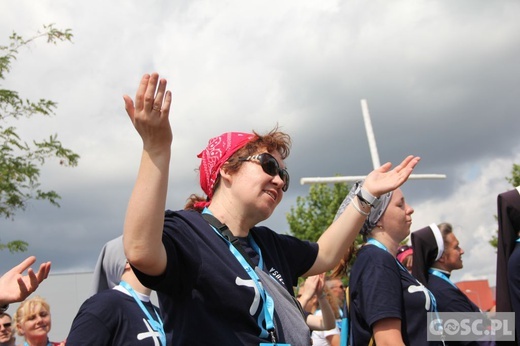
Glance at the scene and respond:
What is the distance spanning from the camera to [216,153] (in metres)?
3.26

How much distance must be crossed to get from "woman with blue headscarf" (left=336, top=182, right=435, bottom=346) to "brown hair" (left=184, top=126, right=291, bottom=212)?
31.8 inches

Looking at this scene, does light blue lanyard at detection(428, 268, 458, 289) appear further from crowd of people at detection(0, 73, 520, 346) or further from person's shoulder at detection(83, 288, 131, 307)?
person's shoulder at detection(83, 288, 131, 307)

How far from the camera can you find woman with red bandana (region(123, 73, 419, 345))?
2.33 m

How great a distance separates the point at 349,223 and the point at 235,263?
119cm

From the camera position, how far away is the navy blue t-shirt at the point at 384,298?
4215 millimetres

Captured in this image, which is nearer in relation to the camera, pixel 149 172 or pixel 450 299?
pixel 149 172

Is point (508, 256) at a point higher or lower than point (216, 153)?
lower

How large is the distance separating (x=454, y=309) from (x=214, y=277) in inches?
121

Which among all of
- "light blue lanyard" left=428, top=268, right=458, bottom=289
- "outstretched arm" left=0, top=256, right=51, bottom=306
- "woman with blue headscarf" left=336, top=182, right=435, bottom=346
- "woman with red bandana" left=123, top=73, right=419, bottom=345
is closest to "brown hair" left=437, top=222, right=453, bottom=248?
"light blue lanyard" left=428, top=268, right=458, bottom=289

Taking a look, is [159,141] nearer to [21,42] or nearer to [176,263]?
[176,263]

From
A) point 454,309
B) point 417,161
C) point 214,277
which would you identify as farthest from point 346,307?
point 214,277

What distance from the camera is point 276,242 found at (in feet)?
11.2

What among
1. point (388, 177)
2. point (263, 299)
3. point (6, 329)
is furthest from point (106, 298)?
point (6, 329)

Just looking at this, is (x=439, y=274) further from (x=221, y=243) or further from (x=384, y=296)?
(x=221, y=243)
